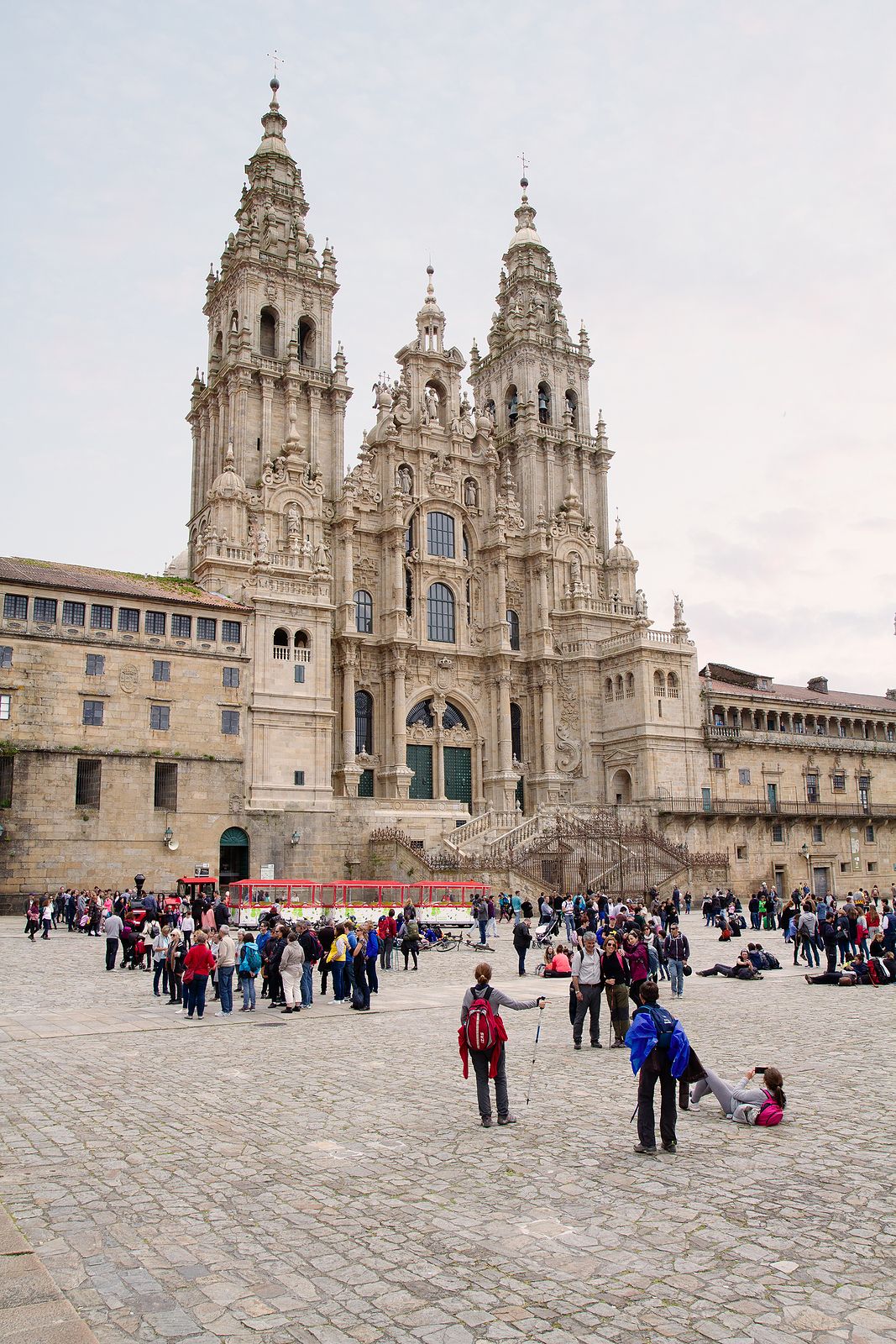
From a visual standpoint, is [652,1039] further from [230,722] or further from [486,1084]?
[230,722]

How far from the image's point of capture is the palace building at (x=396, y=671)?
43344mm

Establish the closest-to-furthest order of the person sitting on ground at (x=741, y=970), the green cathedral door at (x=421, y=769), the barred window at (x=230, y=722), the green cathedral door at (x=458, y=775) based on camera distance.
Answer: the person sitting on ground at (x=741, y=970), the barred window at (x=230, y=722), the green cathedral door at (x=421, y=769), the green cathedral door at (x=458, y=775)

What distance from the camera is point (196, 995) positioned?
61.7ft

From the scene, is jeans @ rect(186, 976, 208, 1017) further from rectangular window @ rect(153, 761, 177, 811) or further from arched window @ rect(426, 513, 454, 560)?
arched window @ rect(426, 513, 454, 560)

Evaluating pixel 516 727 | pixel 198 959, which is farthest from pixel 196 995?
pixel 516 727

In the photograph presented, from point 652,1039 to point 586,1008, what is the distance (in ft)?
19.1

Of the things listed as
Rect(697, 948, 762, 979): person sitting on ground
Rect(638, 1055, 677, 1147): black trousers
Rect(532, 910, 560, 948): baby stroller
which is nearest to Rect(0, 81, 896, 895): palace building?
Rect(532, 910, 560, 948): baby stroller

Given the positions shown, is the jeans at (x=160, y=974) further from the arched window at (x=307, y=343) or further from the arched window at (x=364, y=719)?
the arched window at (x=307, y=343)

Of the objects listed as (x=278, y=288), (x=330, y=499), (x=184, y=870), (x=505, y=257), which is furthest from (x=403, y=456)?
(x=184, y=870)

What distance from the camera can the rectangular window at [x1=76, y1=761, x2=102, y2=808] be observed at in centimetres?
4238

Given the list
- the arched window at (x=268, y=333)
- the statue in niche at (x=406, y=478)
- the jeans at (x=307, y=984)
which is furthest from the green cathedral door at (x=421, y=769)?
the jeans at (x=307, y=984)

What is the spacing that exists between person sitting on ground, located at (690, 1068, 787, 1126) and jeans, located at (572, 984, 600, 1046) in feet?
13.0

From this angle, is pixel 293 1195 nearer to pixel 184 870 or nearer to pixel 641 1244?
pixel 641 1244

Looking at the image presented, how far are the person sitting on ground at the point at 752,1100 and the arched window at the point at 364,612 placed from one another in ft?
158
